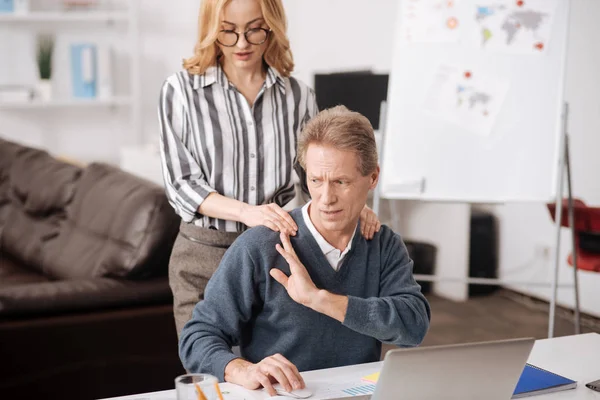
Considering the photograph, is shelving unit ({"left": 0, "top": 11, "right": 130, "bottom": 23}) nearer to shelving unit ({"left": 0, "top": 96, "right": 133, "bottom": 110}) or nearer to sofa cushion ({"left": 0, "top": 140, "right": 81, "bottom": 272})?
shelving unit ({"left": 0, "top": 96, "right": 133, "bottom": 110})

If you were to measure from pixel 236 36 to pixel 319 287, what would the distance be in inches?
26.3

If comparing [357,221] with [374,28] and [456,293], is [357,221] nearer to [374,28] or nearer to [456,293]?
[456,293]

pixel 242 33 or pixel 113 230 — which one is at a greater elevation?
pixel 242 33

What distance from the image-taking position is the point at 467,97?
342 cm

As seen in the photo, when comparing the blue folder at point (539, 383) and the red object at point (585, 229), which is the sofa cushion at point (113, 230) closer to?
the blue folder at point (539, 383)

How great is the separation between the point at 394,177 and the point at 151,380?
4.29 feet

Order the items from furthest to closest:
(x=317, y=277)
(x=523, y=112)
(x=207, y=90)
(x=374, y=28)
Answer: (x=374, y=28) → (x=523, y=112) → (x=207, y=90) → (x=317, y=277)

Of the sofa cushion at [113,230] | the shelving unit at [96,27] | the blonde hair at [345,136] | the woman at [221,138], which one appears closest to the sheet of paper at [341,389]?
the blonde hair at [345,136]

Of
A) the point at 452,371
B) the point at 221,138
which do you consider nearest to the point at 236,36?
the point at 221,138

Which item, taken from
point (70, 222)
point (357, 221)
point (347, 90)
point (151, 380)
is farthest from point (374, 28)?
point (357, 221)

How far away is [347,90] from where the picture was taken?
4547 millimetres

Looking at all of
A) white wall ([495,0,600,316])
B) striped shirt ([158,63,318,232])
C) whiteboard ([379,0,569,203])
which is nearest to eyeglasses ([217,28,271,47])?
striped shirt ([158,63,318,232])

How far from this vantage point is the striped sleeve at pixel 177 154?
2094mm

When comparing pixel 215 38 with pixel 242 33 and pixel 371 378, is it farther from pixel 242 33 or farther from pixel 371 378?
pixel 371 378
